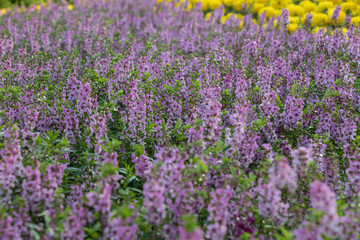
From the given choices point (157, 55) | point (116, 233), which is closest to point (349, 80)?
point (157, 55)

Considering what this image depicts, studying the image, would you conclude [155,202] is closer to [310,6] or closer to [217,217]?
[217,217]

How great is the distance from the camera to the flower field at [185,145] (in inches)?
135

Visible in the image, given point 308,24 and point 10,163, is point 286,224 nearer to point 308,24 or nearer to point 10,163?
point 10,163

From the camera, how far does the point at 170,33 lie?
9.77m

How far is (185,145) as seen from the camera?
4.56m

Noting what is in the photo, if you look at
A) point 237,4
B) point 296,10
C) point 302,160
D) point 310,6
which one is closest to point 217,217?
point 302,160

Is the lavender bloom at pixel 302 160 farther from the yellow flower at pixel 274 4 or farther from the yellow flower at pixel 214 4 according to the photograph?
the yellow flower at pixel 214 4

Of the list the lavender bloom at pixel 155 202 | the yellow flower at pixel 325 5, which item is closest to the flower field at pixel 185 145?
the lavender bloom at pixel 155 202

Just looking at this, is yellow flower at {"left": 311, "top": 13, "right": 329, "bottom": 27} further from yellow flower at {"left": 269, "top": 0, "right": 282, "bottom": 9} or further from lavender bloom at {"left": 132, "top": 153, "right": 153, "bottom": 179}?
lavender bloom at {"left": 132, "top": 153, "right": 153, "bottom": 179}

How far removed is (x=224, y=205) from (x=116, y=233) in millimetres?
979

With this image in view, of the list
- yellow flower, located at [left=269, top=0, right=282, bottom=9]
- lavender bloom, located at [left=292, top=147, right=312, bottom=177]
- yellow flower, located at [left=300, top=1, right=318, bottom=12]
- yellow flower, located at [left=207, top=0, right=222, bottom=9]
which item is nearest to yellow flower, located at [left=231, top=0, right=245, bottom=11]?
yellow flower, located at [left=207, top=0, right=222, bottom=9]

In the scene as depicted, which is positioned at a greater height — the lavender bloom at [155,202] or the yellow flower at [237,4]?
the yellow flower at [237,4]

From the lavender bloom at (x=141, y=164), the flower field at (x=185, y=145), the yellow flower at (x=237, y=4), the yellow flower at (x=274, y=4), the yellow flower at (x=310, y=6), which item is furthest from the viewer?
the yellow flower at (x=237, y=4)

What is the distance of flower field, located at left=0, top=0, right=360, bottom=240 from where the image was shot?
343 cm
